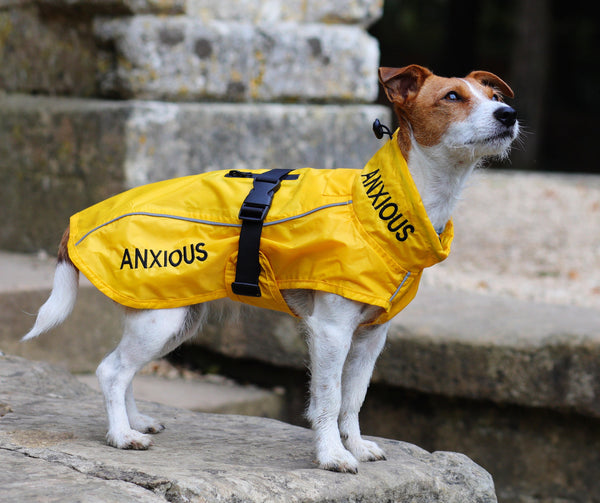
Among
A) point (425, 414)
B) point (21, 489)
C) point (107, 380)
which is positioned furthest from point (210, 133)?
point (21, 489)

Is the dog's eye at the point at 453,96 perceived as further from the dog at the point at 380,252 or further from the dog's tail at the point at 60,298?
the dog's tail at the point at 60,298

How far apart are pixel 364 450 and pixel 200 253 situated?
0.88 m

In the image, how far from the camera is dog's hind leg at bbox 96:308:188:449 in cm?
276

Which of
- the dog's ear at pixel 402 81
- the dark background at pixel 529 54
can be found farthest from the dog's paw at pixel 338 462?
the dark background at pixel 529 54

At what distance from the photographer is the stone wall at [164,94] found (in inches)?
177

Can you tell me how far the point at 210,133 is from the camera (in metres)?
4.72

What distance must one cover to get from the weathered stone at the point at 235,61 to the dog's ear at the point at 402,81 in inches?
82.5

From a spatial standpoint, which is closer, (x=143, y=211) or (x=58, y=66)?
(x=143, y=211)

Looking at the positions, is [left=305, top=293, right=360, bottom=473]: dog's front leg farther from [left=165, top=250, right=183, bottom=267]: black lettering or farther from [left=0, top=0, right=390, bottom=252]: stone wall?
[left=0, top=0, right=390, bottom=252]: stone wall

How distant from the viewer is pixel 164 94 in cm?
458

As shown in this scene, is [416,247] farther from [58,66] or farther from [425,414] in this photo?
[58,66]

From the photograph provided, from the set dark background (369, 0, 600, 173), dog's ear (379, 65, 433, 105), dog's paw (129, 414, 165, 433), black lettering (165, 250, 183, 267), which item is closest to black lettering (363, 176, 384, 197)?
dog's ear (379, 65, 433, 105)

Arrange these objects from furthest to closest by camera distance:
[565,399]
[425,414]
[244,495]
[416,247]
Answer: [425,414] < [565,399] < [416,247] < [244,495]

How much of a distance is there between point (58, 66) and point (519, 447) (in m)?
3.29
